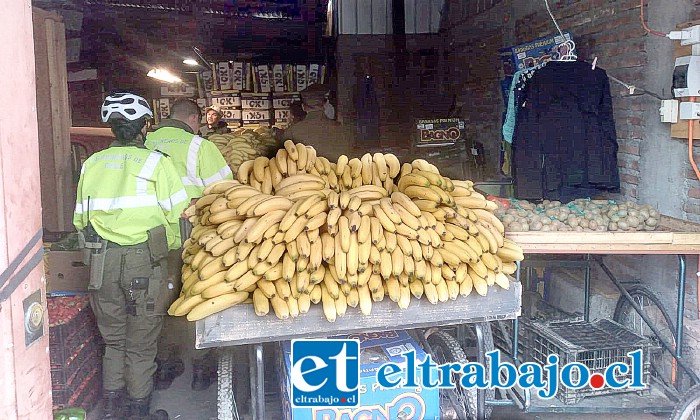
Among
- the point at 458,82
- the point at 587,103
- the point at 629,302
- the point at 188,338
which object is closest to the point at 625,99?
the point at 587,103

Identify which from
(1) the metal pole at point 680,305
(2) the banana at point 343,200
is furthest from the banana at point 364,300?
(1) the metal pole at point 680,305

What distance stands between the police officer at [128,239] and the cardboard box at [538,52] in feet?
11.6

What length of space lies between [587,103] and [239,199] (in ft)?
10.0

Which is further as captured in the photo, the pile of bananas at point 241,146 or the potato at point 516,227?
the pile of bananas at point 241,146

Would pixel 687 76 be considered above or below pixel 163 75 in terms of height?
below

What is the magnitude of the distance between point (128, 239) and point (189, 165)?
881 mm

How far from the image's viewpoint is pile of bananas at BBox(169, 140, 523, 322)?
10.1 ft

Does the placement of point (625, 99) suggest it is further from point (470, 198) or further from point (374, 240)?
point (374, 240)

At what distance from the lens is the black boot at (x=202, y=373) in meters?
4.87

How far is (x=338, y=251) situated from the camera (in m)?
3.11

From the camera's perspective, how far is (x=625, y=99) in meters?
5.16

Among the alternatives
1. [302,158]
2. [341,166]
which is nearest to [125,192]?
[302,158]

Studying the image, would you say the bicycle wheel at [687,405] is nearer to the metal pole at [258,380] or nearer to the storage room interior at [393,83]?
the storage room interior at [393,83]

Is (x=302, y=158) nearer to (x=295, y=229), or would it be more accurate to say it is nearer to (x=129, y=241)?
(x=295, y=229)
